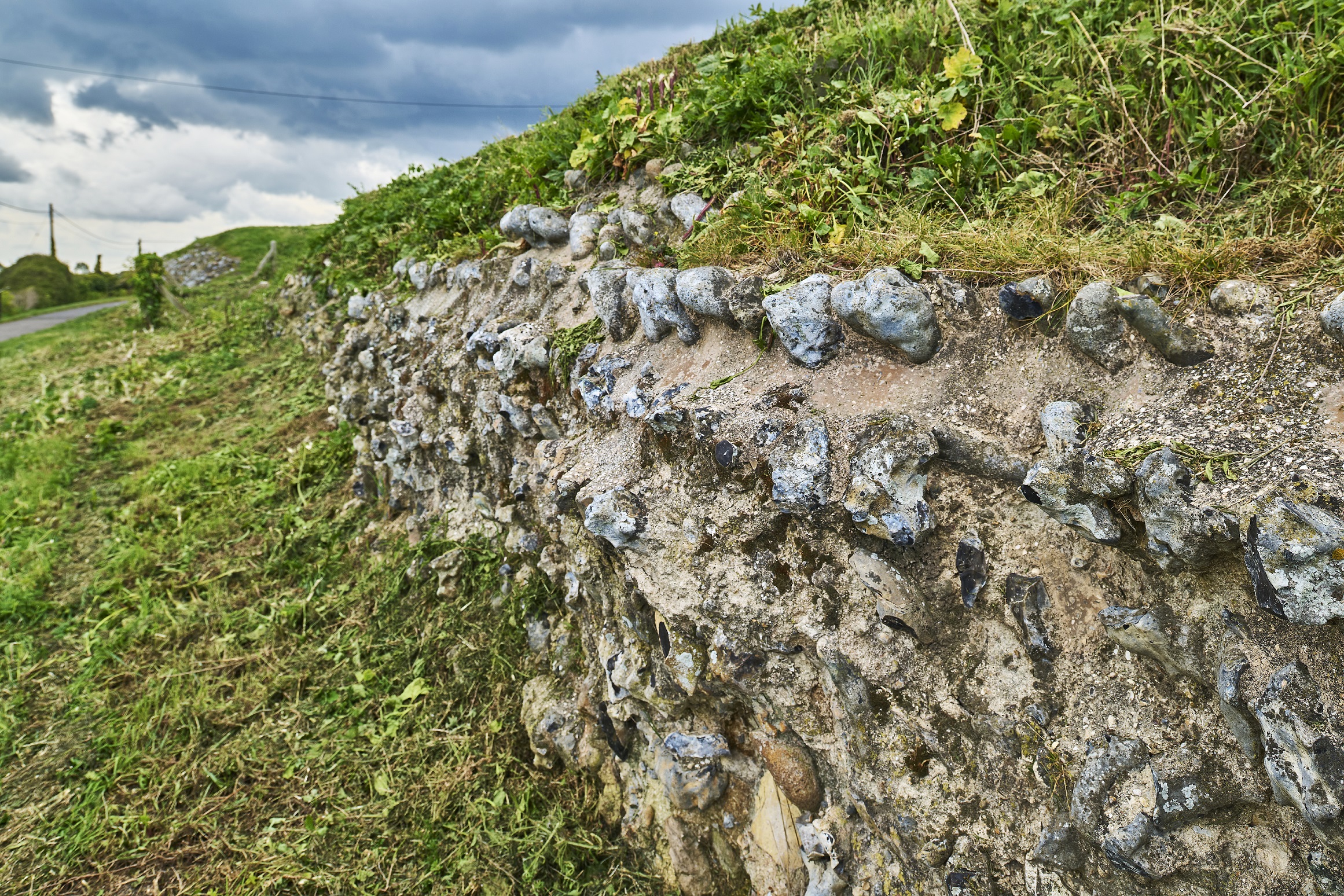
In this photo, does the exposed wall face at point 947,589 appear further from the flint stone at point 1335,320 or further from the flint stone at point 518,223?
the flint stone at point 518,223

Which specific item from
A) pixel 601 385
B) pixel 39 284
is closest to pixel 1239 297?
A: pixel 601 385

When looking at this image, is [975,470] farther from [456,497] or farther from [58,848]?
[58,848]

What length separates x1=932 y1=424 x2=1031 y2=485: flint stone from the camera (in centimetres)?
243

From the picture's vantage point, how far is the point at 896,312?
269cm

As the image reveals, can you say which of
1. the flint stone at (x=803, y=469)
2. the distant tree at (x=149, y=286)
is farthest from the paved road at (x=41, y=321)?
the flint stone at (x=803, y=469)

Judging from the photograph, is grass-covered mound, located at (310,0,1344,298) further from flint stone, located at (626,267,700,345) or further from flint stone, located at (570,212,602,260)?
flint stone, located at (570,212,602,260)

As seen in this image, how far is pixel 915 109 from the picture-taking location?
12.6 ft

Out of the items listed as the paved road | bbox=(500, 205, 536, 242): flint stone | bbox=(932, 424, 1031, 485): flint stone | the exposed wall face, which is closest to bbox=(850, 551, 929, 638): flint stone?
the exposed wall face

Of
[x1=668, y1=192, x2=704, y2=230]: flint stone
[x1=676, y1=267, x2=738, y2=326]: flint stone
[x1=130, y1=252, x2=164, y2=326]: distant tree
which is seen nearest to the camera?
[x1=676, y1=267, x2=738, y2=326]: flint stone

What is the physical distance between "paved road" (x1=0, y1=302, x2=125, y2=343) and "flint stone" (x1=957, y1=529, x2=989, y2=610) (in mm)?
20445

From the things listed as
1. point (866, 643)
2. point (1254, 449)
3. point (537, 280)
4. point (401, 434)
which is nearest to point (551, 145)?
point (537, 280)

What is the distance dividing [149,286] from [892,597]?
1575 centimetres

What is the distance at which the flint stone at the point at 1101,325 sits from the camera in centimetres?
236

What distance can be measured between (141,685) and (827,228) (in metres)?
5.98
